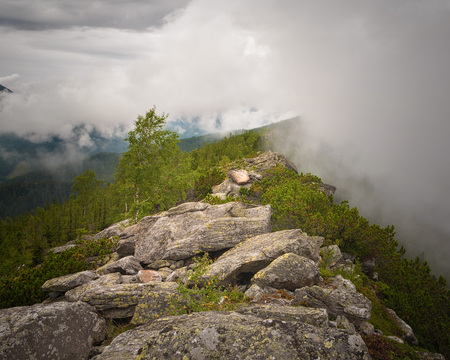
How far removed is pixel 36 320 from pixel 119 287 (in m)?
3.25

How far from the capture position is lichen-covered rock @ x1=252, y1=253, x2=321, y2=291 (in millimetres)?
10912

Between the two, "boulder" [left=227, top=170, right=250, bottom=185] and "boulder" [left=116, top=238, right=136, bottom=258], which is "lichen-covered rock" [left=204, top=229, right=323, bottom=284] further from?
"boulder" [left=227, top=170, right=250, bottom=185]

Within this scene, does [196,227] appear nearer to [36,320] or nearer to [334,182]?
[36,320]

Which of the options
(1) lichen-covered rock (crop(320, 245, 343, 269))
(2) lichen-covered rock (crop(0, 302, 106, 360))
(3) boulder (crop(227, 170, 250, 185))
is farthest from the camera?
(3) boulder (crop(227, 170, 250, 185))

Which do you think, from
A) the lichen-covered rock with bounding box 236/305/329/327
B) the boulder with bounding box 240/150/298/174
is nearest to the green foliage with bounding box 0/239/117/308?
the lichen-covered rock with bounding box 236/305/329/327

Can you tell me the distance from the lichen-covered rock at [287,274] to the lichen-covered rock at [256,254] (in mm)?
883

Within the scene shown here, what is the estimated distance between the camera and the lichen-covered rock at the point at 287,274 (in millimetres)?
10912

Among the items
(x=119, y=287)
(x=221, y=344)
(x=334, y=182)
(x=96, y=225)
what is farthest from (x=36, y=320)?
(x=334, y=182)

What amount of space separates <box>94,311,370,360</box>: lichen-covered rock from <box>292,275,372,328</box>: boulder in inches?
152

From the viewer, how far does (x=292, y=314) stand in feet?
23.2

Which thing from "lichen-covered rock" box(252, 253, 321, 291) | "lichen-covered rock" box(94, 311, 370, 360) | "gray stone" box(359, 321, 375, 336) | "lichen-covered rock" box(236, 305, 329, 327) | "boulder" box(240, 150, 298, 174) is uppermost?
"boulder" box(240, 150, 298, 174)

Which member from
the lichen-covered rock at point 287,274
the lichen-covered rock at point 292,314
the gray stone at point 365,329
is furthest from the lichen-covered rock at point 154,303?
the gray stone at point 365,329

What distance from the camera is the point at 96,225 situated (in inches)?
2591

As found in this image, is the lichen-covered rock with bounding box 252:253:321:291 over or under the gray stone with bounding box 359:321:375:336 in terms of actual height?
over
